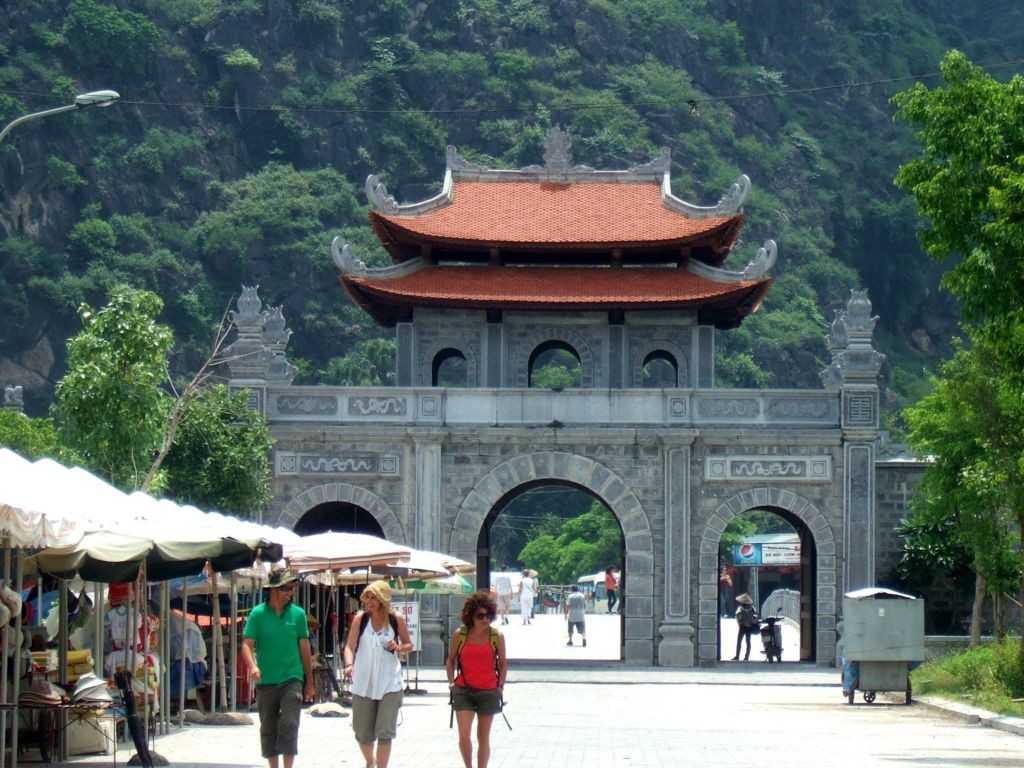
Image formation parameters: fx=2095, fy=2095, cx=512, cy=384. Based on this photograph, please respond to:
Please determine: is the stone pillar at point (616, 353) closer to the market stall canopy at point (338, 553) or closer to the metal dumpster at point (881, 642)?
the metal dumpster at point (881, 642)

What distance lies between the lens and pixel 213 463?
38969mm

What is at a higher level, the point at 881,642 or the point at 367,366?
the point at 367,366

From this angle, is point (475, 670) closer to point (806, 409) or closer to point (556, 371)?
point (806, 409)

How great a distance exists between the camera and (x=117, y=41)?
10969cm

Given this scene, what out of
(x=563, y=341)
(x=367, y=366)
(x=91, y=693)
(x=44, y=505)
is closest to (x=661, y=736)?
(x=91, y=693)

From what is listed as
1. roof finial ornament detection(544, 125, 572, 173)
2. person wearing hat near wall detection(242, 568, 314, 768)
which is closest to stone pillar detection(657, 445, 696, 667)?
roof finial ornament detection(544, 125, 572, 173)

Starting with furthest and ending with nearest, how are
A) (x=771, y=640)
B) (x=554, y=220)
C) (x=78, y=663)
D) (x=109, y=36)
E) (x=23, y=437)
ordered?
(x=109, y=36)
(x=23, y=437)
(x=554, y=220)
(x=771, y=640)
(x=78, y=663)

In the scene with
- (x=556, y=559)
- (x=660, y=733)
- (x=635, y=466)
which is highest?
(x=635, y=466)

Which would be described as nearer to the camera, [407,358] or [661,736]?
[661,736]

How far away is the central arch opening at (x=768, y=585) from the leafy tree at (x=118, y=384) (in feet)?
49.6

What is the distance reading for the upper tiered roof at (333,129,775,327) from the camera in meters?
44.7

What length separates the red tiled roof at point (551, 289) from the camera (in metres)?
44.4

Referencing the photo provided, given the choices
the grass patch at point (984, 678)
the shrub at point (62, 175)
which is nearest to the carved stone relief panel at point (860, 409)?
the grass patch at point (984, 678)

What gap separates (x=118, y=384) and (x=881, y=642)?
12.3 m
